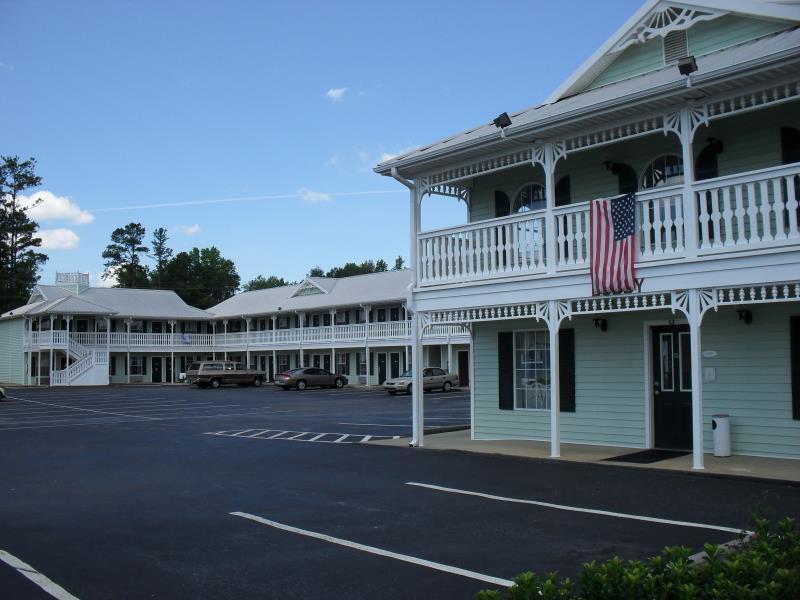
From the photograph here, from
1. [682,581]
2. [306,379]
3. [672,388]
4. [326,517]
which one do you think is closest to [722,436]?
[672,388]

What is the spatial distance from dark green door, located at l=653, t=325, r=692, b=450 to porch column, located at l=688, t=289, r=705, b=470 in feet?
6.98

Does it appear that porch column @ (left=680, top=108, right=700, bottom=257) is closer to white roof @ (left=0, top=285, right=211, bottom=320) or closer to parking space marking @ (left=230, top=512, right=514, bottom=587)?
parking space marking @ (left=230, top=512, right=514, bottom=587)

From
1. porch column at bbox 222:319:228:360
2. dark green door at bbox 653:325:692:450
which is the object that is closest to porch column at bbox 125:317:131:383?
porch column at bbox 222:319:228:360

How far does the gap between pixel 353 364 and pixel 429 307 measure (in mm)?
38590

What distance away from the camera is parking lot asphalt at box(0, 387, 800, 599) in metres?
6.78

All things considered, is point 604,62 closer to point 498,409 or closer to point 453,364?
point 498,409

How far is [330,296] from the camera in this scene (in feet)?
186

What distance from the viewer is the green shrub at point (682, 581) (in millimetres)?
4285

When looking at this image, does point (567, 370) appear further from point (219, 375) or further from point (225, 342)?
point (225, 342)

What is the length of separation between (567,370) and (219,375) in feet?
131

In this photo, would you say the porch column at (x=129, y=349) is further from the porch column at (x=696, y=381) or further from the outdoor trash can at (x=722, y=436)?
the porch column at (x=696, y=381)

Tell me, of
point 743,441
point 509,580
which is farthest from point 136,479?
point 743,441

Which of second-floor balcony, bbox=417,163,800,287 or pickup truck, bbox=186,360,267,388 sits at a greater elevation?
second-floor balcony, bbox=417,163,800,287

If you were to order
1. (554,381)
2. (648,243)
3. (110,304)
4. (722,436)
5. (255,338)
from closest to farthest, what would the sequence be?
(648,243)
(722,436)
(554,381)
(255,338)
(110,304)
